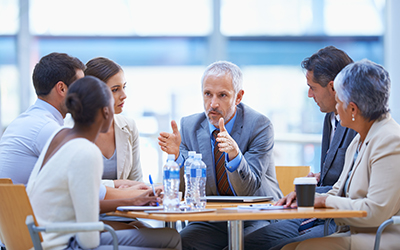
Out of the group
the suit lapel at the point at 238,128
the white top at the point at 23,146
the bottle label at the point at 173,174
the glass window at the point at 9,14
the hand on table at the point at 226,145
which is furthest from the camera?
the glass window at the point at 9,14

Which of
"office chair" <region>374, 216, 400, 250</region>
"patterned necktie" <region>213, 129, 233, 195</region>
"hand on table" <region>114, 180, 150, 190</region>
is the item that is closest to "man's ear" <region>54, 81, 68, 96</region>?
"hand on table" <region>114, 180, 150, 190</region>

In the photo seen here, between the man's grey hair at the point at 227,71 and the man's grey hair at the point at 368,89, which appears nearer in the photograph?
the man's grey hair at the point at 368,89

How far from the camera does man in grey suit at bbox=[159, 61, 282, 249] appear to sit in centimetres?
271

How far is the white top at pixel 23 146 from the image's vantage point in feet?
7.93

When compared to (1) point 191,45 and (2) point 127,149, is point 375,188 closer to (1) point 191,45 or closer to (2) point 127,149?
(2) point 127,149

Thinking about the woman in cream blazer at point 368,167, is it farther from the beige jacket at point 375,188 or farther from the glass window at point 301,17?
the glass window at point 301,17

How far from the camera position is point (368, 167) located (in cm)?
209

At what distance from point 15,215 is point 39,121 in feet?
2.59

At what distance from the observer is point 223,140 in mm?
2559

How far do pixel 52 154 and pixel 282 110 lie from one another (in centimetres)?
420

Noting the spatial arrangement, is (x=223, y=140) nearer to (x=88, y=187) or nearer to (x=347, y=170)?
(x=347, y=170)

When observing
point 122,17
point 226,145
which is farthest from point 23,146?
point 122,17

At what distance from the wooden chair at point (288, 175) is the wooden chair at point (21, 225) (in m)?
1.88

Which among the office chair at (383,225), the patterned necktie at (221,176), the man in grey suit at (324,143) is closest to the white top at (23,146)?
the patterned necktie at (221,176)
